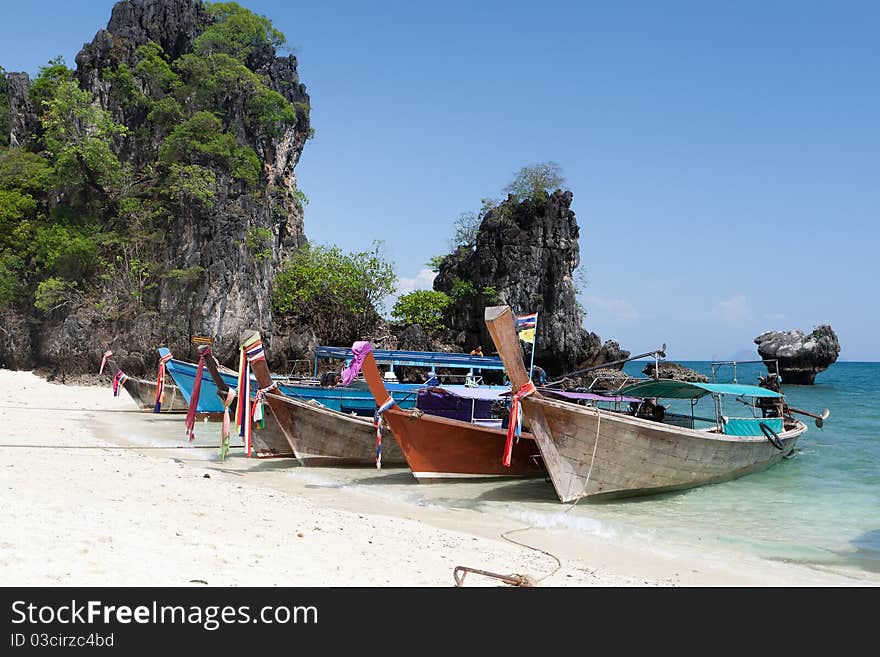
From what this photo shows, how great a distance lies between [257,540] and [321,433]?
7.61 m

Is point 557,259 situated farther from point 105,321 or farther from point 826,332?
point 826,332

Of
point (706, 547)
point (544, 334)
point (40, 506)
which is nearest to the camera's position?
point (40, 506)

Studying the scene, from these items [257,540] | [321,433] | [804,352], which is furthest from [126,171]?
[804,352]

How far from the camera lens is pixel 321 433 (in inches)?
546

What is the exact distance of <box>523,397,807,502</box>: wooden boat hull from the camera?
34.5 feet

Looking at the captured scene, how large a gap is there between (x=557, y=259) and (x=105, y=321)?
27528mm

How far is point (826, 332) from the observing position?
198 feet

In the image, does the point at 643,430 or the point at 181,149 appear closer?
the point at 643,430

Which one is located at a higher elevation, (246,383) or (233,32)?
(233,32)

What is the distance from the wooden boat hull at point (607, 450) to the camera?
10516 mm

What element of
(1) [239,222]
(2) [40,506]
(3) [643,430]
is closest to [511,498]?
(3) [643,430]

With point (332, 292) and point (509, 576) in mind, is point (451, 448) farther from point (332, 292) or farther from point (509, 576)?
point (332, 292)

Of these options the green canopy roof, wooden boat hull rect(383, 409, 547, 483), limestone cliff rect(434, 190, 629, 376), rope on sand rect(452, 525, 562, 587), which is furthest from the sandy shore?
limestone cliff rect(434, 190, 629, 376)

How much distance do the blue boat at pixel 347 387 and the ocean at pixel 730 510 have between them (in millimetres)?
3953
